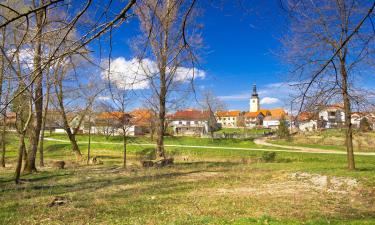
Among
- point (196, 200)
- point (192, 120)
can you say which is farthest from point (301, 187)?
point (192, 120)

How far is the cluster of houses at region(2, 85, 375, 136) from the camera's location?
15055 millimetres

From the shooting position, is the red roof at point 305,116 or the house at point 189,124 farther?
the house at point 189,124

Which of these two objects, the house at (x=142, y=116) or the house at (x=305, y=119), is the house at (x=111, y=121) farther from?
the house at (x=305, y=119)

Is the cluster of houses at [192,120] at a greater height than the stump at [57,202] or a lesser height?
greater

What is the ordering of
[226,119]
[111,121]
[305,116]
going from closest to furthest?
[305,116], [111,121], [226,119]

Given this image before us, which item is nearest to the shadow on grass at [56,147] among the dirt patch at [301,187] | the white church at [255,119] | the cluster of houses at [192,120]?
the cluster of houses at [192,120]

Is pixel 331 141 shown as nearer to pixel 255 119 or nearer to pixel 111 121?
pixel 111 121

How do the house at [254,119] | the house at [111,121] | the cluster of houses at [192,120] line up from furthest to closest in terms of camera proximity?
1. the house at [254,119]
2. the house at [111,121]
3. the cluster of houses at [192,120]

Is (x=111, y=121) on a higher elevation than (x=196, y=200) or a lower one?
higher

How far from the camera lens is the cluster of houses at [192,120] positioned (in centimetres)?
1505

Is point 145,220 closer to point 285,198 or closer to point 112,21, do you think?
point 285,198

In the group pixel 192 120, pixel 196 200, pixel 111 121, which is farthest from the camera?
pixel 192 120

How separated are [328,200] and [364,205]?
2.96 feet

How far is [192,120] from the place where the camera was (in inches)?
3487
